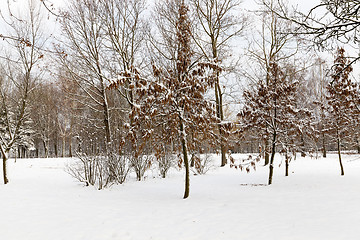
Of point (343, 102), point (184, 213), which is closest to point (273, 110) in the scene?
point (343, 102)

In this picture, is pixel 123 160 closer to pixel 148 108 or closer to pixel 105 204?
pixel 105 204

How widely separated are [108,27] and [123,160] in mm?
7102

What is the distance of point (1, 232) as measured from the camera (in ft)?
15.4

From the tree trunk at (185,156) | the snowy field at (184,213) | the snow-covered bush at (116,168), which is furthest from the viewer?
the snow-covered bush at (116,168)

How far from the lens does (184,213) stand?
5.68 meters

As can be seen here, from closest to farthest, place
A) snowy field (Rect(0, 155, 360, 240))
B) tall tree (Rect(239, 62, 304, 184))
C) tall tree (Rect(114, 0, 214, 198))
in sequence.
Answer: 1. snowy field (Rect(0, 155, 360, 240))
2. tall tree (Rect(114, 0, 214, 198))
3. tall tree (Rect(239, 62, 304, 184))

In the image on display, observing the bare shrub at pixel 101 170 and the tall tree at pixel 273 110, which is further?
the tall tree at pixel 273 110

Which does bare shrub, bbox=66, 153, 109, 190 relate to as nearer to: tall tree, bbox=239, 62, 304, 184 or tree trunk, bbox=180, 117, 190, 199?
tree trunk, bbox=180, 117, 190, 199

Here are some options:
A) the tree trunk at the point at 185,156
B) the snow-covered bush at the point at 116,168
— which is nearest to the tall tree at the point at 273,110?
the tree trunk at the point at 185,156

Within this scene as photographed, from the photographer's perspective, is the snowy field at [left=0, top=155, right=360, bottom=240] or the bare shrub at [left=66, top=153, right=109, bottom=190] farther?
the bare shrub at [left=66, top=153, right=109, bottom=190]

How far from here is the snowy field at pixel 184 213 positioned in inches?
174

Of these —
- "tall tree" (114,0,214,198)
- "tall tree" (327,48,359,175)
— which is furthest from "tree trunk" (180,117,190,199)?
"tall tree" (327,48,359,175)

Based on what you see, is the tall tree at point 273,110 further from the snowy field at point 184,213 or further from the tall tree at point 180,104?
the tall tree at point 180,104

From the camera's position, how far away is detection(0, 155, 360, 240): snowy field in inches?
174
